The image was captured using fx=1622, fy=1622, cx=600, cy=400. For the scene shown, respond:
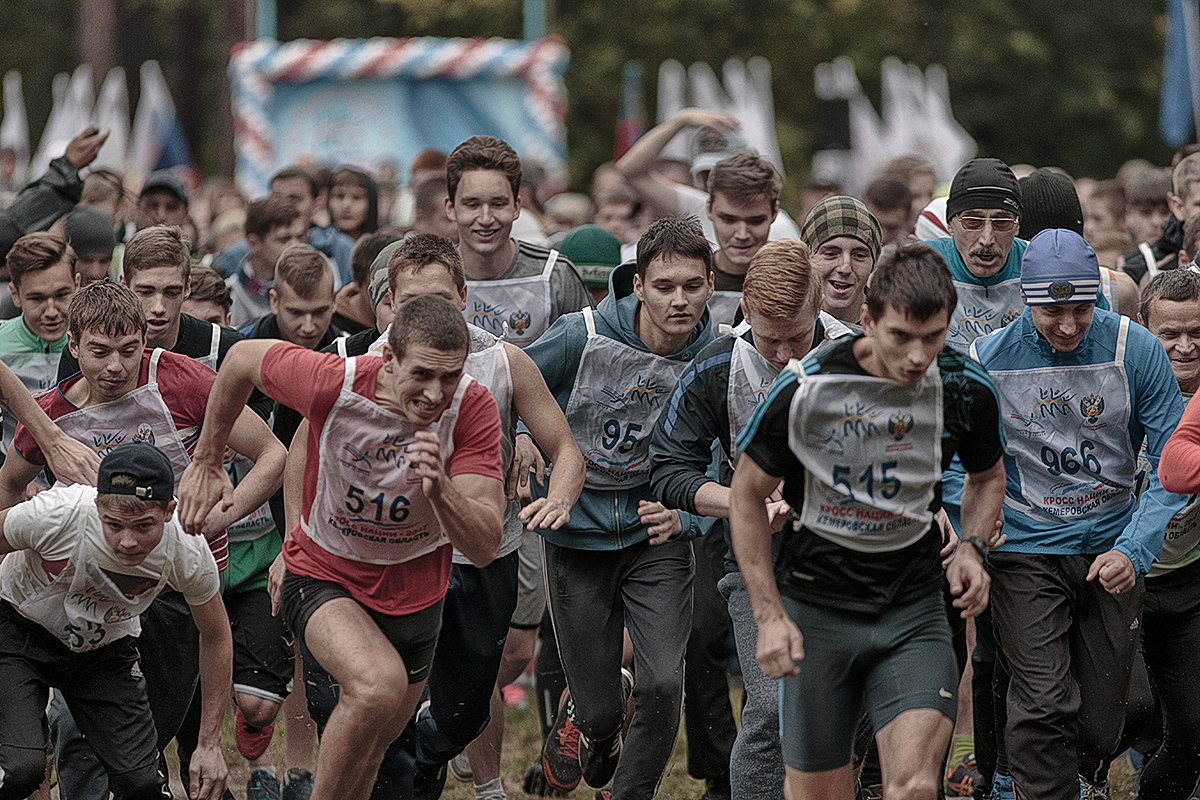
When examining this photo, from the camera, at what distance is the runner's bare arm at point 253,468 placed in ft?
19.3

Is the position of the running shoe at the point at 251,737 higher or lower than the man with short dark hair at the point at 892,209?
lower

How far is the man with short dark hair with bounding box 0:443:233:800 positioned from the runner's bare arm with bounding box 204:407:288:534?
0.63ft

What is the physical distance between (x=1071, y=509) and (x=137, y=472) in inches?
133

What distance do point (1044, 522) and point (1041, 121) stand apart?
2774cm

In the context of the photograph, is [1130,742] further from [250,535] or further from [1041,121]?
[1041,121]

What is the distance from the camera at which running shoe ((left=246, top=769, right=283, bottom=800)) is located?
283 inches

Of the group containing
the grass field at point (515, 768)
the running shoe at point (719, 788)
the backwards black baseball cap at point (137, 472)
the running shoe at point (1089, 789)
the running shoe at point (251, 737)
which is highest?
the backwards black baseball cap at point (137, 472)

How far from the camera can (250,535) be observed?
6996 mm

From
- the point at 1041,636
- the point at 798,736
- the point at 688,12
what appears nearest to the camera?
the point at 798,736

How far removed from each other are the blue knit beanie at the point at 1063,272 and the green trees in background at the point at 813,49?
21.2 m

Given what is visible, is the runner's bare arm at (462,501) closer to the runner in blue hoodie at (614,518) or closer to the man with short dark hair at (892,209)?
the runner in blue hoodie at (614,518)

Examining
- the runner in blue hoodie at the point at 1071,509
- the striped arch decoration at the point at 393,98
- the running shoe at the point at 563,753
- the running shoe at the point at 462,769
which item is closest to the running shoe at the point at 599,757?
the running shoe at the point at 563,753

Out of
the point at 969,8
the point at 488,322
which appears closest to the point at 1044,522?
the point at 488,322

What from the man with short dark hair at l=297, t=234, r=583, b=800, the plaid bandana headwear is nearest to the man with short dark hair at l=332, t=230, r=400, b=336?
the man with short dark hair at l=297, t=234, r=583, b=800
